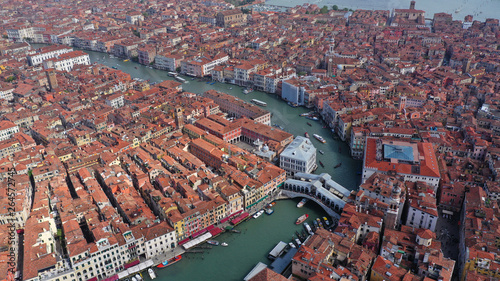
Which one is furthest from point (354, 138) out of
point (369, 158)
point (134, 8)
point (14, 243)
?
point (134, 8)

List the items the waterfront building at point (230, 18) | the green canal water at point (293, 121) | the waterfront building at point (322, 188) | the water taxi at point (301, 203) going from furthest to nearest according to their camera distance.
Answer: the waterfront building at point (230, 18), the green canal water at point (293, 121), the water taxi at point (301, 203), the waterfront building at point (322, 188)

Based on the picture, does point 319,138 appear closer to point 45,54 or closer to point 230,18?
point 45,54

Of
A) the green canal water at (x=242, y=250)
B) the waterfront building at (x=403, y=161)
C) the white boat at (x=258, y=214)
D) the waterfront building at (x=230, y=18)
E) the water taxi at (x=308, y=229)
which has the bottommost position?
the green canal water at (x=242, y=250)

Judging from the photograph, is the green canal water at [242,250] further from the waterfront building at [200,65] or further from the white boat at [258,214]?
the waterfront building at [200,65]

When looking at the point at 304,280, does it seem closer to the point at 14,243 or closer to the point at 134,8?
the point at 14,243

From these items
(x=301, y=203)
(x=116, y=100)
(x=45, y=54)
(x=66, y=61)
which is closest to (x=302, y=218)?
(x=301, y=203)

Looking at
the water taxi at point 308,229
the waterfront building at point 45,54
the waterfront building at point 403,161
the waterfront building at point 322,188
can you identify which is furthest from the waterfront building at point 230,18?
the water taxi at point 308,229
